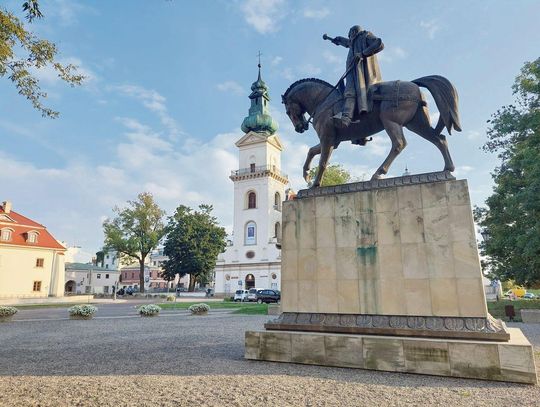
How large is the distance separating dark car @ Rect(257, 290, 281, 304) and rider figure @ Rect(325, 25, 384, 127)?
117 feet

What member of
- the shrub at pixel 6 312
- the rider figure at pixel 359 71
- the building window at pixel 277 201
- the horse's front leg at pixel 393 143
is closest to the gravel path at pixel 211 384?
the horse's front leg at pixel 393 143

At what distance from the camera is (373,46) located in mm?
8227

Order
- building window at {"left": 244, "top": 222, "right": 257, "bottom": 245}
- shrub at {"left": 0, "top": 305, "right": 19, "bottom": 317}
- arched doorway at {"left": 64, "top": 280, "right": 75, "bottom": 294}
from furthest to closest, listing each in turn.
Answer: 1. arched doorway at {"left": 64, "top": 280, "right": 75, "bottom": 294}
2. building window at {"left": 244, "top": 222, "right": 257, "bottom": 245}
3. shrub at {"left": 0, "top": 305, "right": 19, "bottom": 317}

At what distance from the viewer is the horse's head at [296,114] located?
9.38m

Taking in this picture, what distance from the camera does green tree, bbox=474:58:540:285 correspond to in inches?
739

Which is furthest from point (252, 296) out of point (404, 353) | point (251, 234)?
point (404, 353)

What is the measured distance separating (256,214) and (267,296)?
20404mm

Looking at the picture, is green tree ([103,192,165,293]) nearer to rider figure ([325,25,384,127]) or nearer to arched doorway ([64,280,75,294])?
arched doorway ([64,280,75,294])

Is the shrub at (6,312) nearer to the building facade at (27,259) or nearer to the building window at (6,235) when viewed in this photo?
the building facade at (27,259)

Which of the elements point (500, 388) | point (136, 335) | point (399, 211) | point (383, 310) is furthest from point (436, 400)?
point (136, 335)

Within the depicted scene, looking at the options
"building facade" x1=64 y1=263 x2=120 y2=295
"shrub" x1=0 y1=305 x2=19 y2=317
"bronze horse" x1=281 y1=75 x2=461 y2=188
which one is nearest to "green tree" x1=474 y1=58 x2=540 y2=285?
"bronze horse" x1=281 y1=75 x2=461 y2=188

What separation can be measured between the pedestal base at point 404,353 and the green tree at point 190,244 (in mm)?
60677

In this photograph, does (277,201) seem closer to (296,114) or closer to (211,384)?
(296,114)

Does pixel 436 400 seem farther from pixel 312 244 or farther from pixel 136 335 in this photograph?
pixel 136 335
